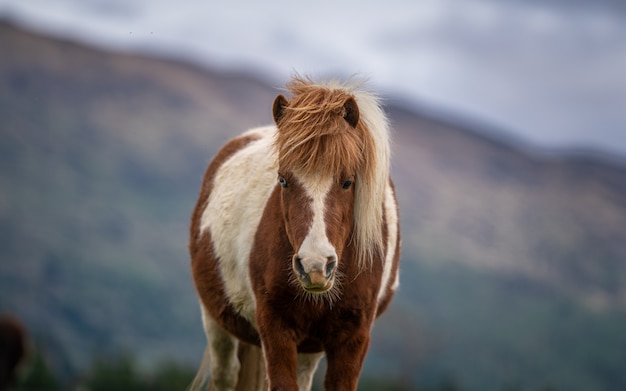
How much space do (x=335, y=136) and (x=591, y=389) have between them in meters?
163

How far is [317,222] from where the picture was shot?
18.7ft

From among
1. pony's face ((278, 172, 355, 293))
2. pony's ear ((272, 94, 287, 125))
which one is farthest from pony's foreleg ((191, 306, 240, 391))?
pony's ear ((272, 94, 287, 125))

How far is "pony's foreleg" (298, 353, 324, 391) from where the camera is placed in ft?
25.2

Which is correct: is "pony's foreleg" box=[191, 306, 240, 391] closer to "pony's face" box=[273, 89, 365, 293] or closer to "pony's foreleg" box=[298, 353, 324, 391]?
"pony's foreleg" box=[298, 353, 324, 391]

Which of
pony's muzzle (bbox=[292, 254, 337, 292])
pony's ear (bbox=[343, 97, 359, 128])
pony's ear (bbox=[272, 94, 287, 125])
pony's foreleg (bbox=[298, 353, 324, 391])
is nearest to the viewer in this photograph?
pony's muzzle (bbox=[292, 254, 337, 292])

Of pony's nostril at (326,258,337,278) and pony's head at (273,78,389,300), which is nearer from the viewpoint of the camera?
pony's nostril at (326,258,337,278)

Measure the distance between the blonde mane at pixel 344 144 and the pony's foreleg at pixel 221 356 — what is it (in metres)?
2.70

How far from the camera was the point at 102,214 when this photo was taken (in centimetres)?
19750

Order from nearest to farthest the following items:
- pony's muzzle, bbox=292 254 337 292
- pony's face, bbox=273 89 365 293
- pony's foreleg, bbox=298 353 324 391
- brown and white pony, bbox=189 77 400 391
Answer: pony's muzzle, bbox=292 254 337 292, pony's face, bbox=273 89 365 293, brown and white pony, bbox=189 77 400 391, pony's foreleg, bbox=298 353 324 391

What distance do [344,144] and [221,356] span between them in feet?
11.9

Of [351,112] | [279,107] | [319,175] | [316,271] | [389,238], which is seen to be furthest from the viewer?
[389,238]

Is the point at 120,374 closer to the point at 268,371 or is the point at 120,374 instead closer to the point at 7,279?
the point at 268,371

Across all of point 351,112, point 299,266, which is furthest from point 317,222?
point 351,112

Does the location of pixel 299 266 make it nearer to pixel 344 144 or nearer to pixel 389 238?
pixel 344 144
